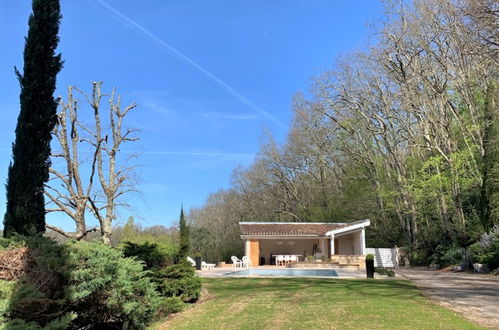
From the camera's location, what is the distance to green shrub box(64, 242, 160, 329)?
6359mm

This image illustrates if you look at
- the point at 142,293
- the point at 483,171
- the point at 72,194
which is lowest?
the point at 142,293

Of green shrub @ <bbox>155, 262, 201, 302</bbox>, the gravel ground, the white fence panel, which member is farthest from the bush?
the white fence panel

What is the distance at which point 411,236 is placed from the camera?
2756 centimetres

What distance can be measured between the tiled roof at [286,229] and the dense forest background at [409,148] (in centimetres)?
495

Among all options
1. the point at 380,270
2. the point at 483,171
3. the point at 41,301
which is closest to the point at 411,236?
the point at 483,171

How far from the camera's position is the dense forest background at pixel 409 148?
67.3 feet

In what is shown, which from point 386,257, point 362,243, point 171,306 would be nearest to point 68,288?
point 171,306

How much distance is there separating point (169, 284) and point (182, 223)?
280cm

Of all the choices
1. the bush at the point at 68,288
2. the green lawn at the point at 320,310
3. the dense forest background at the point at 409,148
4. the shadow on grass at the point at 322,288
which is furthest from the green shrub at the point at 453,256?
the bush at the point at 68,288

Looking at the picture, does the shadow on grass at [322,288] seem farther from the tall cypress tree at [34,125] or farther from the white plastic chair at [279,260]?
the white plastic chair at [279,260]

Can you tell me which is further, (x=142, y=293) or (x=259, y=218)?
(x=259, y=218)

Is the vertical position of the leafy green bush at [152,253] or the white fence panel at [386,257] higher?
the leafy green bush at [152,253]

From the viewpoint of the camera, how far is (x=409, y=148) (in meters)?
29.5

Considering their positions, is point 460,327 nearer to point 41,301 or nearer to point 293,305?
point 293,305
